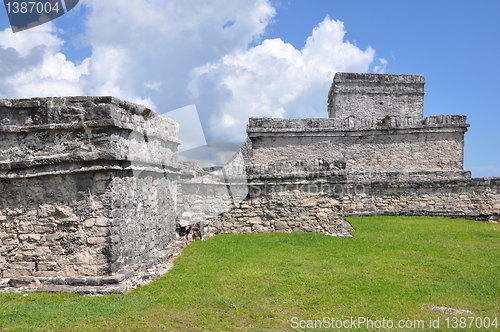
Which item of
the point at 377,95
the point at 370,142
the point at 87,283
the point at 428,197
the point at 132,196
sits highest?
the point at 377,95

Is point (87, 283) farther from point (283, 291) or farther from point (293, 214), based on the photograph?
point (293, 214)

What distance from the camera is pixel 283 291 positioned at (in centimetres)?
533

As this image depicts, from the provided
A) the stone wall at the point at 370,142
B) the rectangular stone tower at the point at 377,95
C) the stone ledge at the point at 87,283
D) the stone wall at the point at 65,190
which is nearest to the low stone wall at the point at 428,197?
the stone wall at the point at 370,142

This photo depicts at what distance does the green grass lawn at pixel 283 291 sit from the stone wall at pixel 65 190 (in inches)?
23.5

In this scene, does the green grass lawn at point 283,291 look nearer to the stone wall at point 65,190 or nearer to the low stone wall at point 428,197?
the stone wall at point 65,190

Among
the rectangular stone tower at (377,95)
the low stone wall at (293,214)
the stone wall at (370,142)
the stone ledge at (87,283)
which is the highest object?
the rectangular stone tower at (377,95)

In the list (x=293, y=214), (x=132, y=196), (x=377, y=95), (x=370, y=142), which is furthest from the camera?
(x=377, y=95)

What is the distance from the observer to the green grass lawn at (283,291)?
429 cm

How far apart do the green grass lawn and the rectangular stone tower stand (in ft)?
42.7

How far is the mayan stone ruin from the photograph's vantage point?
5.54m

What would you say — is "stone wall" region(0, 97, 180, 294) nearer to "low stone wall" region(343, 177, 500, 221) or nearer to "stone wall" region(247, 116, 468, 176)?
"low stone wall" region(343, 177, 500, 221)

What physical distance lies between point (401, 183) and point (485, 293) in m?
8.64

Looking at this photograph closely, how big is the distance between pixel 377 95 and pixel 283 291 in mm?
17762

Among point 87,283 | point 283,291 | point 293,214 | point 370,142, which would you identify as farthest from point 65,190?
point 370,142
